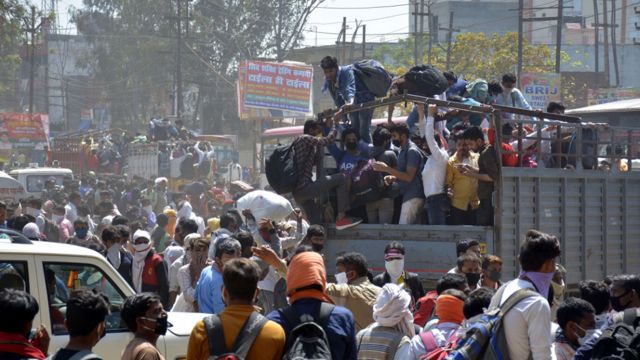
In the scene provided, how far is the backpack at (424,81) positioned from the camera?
11.0 metres

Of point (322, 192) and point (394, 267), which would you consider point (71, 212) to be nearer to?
point (322, 192)

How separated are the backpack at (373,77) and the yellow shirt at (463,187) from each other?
1.80 m

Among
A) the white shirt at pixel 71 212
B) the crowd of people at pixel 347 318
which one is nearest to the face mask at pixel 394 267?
the crowd of people at pixel 347 318

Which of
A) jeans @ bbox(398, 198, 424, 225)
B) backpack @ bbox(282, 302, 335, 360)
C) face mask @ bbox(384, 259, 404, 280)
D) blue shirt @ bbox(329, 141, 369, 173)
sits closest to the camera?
backpack @ bbox(282, 302, 335, 360)

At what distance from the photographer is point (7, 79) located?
67375mm

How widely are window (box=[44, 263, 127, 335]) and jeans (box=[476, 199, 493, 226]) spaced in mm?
3951

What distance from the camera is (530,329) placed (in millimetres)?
4941

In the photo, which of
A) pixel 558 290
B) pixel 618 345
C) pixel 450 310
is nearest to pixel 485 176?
pixel 558 290

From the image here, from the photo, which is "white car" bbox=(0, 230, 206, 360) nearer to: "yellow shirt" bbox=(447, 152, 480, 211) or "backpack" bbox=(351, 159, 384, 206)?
Result: "backpack" bbox=(351, 159, 384, 206)

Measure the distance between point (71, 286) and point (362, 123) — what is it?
5183 millimetres

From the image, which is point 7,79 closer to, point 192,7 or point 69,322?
point 192,7

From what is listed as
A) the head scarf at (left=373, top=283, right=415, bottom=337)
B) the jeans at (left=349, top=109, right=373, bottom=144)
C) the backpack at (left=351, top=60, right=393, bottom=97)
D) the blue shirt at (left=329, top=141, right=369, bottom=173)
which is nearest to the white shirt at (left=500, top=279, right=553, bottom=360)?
the head scarf at (left=373, top=283, right=415, bottom=337)

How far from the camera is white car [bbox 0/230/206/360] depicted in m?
Result: 6.44

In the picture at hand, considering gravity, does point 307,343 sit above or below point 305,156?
below
